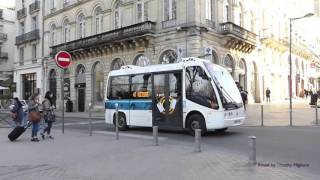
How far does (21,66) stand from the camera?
49500 mm

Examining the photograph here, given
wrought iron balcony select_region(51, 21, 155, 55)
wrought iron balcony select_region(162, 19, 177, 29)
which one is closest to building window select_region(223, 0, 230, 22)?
wrought iron balcony select_region(162, 19, 177, 29)

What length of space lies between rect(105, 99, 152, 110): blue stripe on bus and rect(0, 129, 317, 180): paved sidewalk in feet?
13.1

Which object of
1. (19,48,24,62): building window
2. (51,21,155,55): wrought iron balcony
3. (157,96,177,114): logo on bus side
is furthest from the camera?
(19,48,24,62): building window

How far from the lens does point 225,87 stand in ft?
49.4

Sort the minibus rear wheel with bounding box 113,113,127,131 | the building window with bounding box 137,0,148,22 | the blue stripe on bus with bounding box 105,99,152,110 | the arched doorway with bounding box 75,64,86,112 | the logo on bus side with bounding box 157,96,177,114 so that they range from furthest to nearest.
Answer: the arched doorway with bounding box 75,64,86,112 < the building window with bounding box 137,0,148,22 < the minibus rear wheel with bounding box 113,113,127,131 < the blue stripe on bus with bounding box 105,99,152,110 < the logo on bus side with bounding box 157,96,177,114

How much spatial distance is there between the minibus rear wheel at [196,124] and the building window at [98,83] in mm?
23032

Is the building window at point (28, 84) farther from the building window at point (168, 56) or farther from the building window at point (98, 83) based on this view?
the building window at point (168, 56)

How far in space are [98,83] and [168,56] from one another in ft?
30.1

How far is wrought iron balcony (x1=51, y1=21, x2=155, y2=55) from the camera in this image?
3148 centimetres

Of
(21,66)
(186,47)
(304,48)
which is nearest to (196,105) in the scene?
(186,47)

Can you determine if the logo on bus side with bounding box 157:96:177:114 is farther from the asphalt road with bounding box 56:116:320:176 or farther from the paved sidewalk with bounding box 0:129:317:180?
the paved sidewalk with bounding box 0:129:317:180

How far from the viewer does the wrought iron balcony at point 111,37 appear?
31484mm

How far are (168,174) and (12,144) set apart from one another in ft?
22.3

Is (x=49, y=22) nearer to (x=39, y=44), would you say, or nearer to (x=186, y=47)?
(x=39, y=44)
